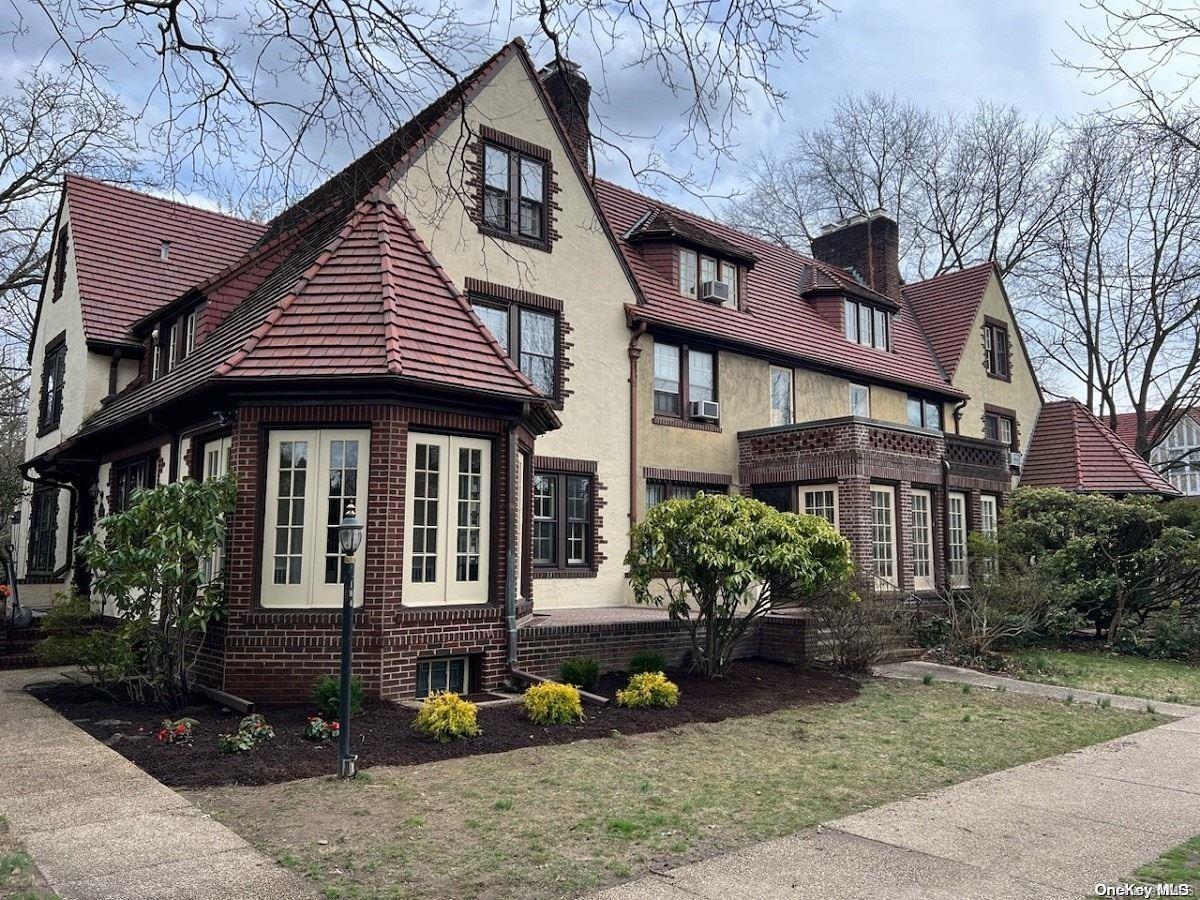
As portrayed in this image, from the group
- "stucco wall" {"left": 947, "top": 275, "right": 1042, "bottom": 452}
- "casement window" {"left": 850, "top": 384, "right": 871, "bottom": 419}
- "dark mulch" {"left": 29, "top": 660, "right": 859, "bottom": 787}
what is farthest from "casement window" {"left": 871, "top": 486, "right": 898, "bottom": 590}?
"stucco wall" {"left": 947, "top": 275, "right": 1042, "bottom": 452}

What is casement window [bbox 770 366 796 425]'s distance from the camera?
19.4 metres

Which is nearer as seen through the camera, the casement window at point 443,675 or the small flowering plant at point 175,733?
the small flowering plant at point 175,733

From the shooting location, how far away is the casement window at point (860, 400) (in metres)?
21.5

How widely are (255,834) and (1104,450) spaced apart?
1078 inches

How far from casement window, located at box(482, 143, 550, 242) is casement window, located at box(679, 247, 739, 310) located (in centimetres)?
416

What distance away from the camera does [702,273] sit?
19.2m

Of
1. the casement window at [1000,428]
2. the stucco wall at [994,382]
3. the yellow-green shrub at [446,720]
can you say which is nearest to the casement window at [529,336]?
the yellow-green shrub at [446,720]

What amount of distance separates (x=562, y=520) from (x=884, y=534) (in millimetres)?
6832

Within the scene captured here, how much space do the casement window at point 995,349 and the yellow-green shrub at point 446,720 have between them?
73.4 ft

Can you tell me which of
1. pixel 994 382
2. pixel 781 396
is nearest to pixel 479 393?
pixel 781 396

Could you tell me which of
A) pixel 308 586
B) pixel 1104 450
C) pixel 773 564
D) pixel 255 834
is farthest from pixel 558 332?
pixel 1104 450

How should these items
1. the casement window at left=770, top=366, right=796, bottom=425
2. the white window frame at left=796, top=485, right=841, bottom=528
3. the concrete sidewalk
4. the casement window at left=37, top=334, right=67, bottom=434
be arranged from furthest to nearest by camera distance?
the casement window at left=770, top=366, right=796, bottom=425 → the casement window at left=37, top=334, right=67, bottom=434 → the white window frame at left=796, top=485, right=841, bottom=528 → the concrete sidewalk

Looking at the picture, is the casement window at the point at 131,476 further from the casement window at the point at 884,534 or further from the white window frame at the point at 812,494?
the casement window at the point at 884,534

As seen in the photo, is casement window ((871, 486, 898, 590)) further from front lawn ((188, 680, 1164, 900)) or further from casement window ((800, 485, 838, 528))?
front lawn ((188, 680, 1164, 900))
